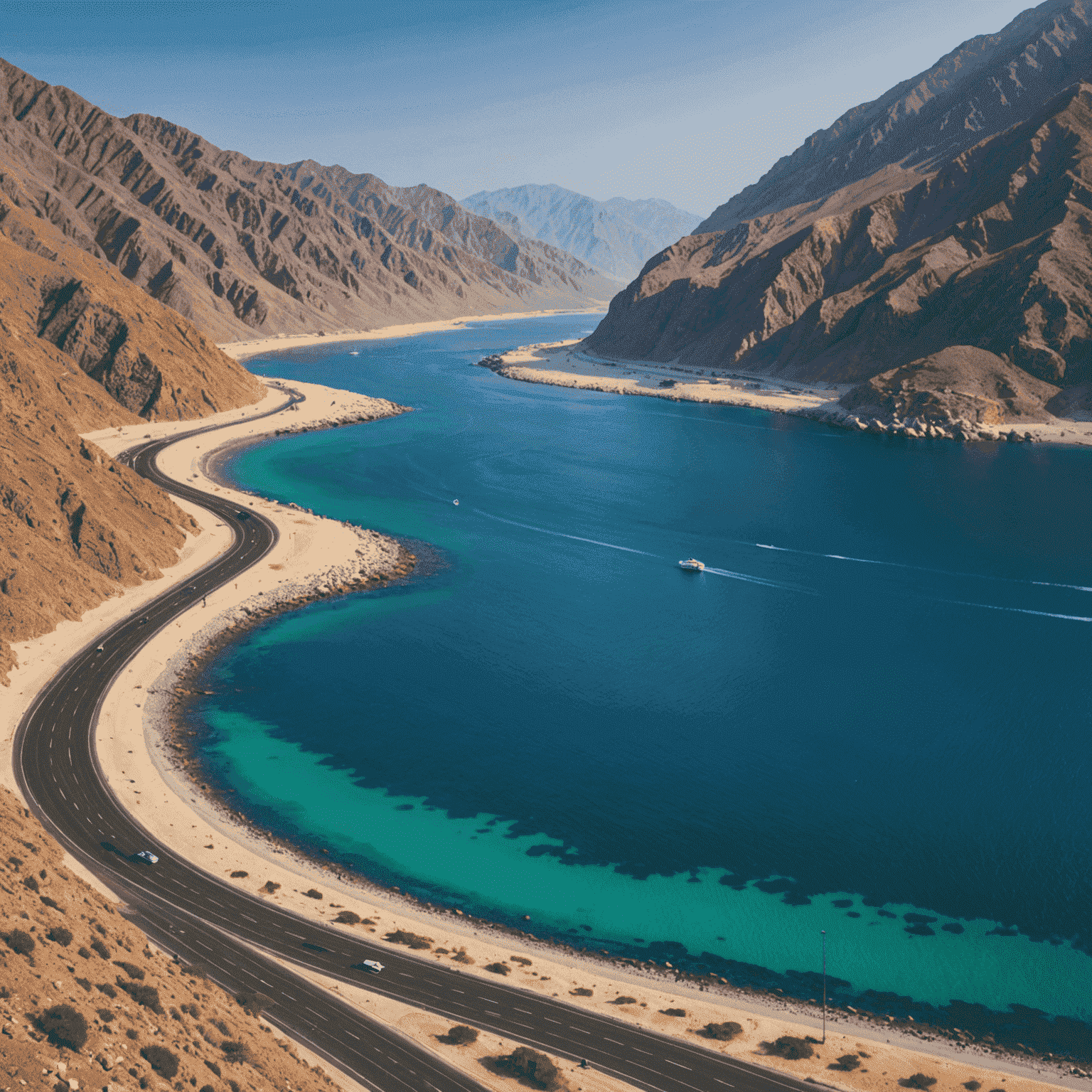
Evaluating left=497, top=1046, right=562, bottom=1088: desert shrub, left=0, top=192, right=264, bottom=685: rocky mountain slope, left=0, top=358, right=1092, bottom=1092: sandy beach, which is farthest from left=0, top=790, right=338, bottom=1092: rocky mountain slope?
left=0, top=192, right=264, bottom=685: rocky mountain slope

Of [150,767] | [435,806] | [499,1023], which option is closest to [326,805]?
[435,806]

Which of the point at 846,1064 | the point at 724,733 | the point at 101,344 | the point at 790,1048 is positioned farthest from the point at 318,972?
the point at 101,344

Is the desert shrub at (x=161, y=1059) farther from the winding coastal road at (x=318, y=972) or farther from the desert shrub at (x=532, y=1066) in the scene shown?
the desert shrub at (x=532, y=1066)

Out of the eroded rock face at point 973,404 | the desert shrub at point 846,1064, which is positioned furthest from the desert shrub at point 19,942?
the eroded rock face at point 973,404

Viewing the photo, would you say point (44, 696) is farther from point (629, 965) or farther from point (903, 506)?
point (903, 506)

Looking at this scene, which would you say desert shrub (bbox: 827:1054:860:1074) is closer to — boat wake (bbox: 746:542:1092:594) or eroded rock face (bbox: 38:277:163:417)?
boat wake (bbox: 746:542:1092:594)

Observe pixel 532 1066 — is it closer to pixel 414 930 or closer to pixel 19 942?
pixel 414 930
